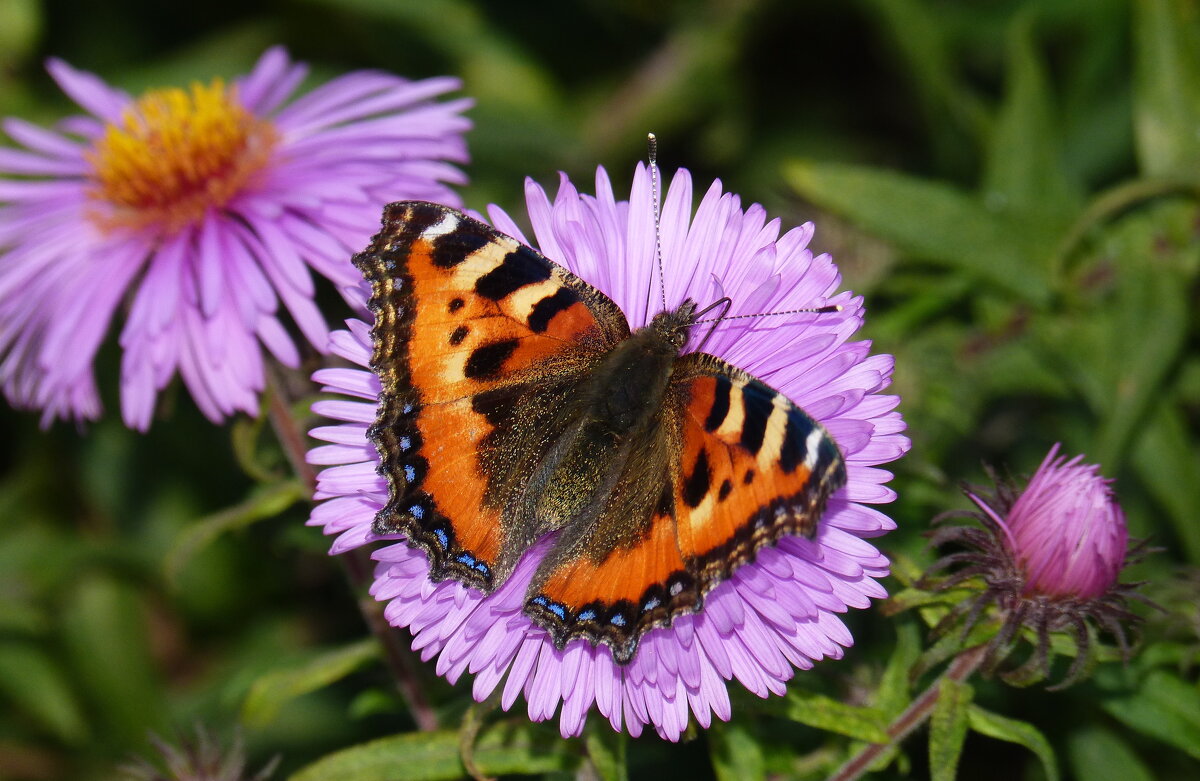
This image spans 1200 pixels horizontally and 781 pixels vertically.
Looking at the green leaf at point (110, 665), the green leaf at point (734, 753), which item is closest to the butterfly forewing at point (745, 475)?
the green leaf at point (734, 753)

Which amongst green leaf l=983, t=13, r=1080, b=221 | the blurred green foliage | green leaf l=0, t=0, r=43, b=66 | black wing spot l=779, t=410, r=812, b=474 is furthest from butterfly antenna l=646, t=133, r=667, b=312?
green leaf l=0, t=0, r=43, b=66

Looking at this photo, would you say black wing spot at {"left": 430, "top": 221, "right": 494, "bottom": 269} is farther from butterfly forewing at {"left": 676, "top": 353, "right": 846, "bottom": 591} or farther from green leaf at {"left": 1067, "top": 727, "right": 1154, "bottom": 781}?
green leaf at {"left": 1067, "top": 727, "right": 1154, "bottom": 781}

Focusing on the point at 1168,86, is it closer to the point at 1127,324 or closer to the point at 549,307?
the point at 1127,324

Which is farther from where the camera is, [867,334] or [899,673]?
[867,334]

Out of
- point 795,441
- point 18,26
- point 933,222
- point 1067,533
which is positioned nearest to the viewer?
point 795,441

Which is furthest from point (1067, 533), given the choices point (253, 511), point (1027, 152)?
point (1027, 152)
